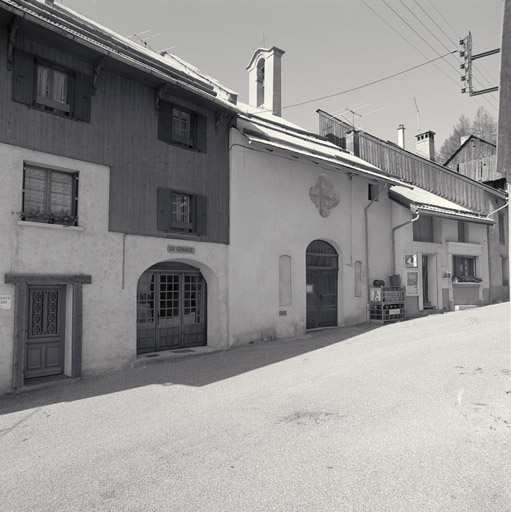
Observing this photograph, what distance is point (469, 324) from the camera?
1409 cm

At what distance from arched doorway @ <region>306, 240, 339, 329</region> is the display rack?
5.80 feet

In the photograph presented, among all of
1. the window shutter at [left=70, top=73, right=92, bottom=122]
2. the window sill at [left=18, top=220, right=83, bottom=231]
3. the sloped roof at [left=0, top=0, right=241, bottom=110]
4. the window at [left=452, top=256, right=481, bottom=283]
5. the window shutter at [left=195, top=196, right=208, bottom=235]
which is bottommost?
the window at [left=452, top=256, right=481, bottom=283]

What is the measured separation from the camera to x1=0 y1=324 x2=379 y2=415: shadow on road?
8.09 m

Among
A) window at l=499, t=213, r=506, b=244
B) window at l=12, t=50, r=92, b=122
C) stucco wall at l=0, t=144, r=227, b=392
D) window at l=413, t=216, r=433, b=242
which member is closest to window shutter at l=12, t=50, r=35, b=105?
window at l=12, t=50, r=92, b=122

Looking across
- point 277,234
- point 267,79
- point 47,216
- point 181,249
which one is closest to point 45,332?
point 47,216

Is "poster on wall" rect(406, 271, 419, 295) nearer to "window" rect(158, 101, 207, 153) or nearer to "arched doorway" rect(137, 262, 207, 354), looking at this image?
"arched doorway" rect(137, 262, 207, 354)

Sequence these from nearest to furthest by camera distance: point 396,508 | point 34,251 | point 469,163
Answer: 1. point 396,508
2. point 34,251
3. point 469,163

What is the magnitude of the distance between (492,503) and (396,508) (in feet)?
2.94

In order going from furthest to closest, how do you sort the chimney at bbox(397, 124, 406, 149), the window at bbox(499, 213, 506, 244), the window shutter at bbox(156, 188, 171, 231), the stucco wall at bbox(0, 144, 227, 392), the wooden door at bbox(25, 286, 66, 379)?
the chimney at bbox(397, 124, 406, 149) < the window at bbox(499, 213, 506, 244) < the window shutter at bbox(156, 188, 171, 231) < the wooden door at bbox(25, 286, 66, 379) < the stucco wall at bbox(0, 144, 227, 392)

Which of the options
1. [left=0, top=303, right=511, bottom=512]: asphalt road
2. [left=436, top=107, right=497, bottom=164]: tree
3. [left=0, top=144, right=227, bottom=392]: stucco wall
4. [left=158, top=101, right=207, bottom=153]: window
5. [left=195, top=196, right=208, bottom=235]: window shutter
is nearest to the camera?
[left=0, top=303, right=511, bottom=512]: asphalt road

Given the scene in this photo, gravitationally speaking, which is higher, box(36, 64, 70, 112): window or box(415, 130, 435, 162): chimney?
box(415, 130, 435, 162): chimney

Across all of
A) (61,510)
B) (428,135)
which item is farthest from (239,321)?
(428,135)

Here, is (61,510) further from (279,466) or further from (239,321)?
(239,321)

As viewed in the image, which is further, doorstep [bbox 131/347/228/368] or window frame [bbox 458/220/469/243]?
window frame [bbox 458/220/469/243]
